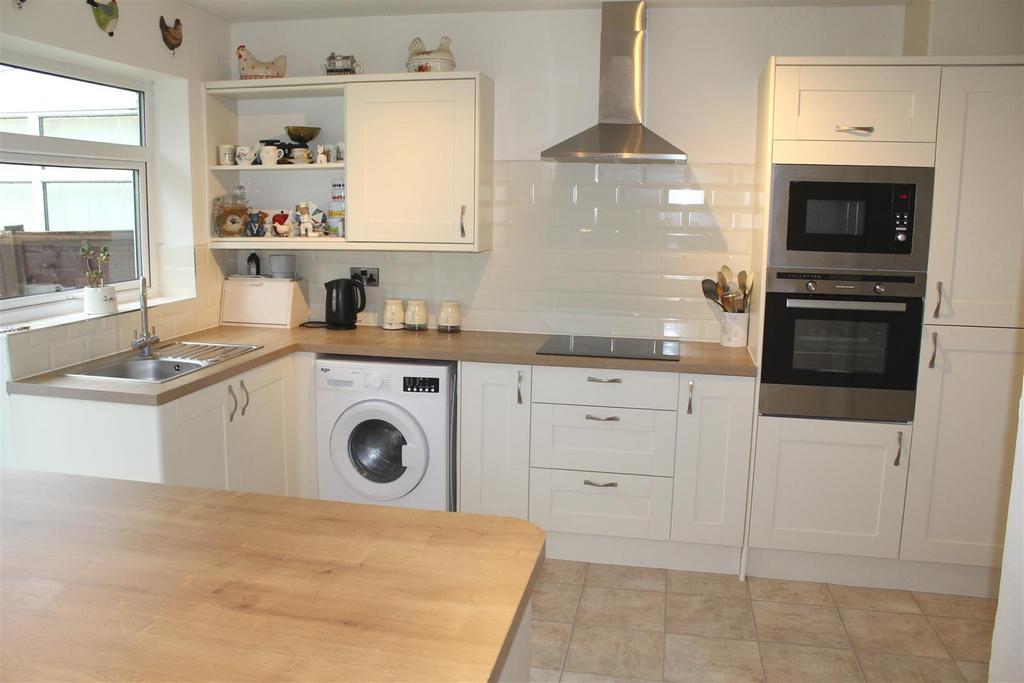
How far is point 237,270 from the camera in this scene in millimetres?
4230

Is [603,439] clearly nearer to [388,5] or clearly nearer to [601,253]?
[601,253]

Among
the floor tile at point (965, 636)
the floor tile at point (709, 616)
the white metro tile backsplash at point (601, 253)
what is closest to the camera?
the floor tile at point (965, 636)

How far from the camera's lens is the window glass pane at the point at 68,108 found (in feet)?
9.97

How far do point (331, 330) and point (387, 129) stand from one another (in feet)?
3.26

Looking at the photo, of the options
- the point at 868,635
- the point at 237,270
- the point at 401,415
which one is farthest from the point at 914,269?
the point at 237,270

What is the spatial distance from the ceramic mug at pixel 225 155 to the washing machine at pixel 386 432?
1.12 meters

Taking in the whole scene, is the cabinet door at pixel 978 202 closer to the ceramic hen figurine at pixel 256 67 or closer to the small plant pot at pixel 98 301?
the ceramic hen figurine at pixel 256 67

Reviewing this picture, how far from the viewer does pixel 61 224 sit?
10.7ft

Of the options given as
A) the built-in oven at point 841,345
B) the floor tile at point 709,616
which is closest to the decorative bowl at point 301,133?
the built-in oven at point 841,345

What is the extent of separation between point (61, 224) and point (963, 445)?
3690mm

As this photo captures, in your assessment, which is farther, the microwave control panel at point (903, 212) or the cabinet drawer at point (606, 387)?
the cabinet drawer at point (606, 387)

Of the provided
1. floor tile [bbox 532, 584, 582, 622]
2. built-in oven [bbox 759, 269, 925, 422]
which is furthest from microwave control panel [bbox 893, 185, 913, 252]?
floor tile [bbox 532, 584, 582, 622]

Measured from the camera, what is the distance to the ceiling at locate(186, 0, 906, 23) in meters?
3.54

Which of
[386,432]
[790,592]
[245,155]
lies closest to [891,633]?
[790,592]
